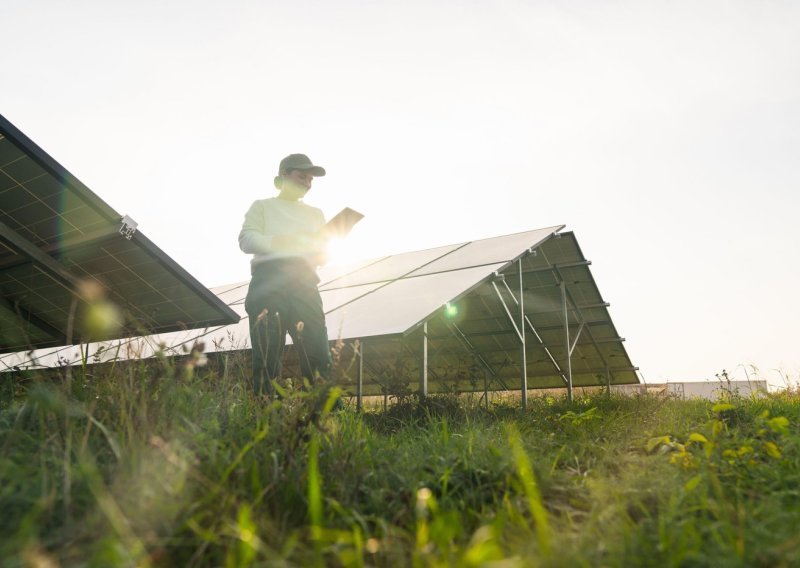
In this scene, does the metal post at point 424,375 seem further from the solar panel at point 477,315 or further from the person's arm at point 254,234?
the person's arm at point 254,234

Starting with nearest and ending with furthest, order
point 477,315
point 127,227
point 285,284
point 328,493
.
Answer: point 328,493 < point 285,284 < point 127,227 < point 477,315

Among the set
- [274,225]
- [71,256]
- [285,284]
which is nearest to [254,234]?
[274,225]

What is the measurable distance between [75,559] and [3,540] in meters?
0.19

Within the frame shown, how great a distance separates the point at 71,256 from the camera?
19.2 feet

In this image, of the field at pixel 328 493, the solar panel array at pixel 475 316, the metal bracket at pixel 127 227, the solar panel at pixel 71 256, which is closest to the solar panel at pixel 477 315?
the solar panel array at pixel 475 316

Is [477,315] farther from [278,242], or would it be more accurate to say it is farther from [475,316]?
[278,242]

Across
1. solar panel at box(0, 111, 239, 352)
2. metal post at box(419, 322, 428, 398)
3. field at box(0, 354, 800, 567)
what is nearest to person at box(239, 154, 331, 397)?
solar panel at box(0, 111, 239, 352)

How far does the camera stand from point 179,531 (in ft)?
6.07

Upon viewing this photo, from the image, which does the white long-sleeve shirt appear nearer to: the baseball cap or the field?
the baseball cap

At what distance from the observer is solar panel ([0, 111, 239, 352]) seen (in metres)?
4.86

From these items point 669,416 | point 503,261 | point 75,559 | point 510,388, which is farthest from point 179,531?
point 510,388

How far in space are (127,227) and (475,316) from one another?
6393 millimetres

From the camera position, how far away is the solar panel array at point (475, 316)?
6.37 m

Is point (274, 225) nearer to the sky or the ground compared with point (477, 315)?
nearer to the ground
